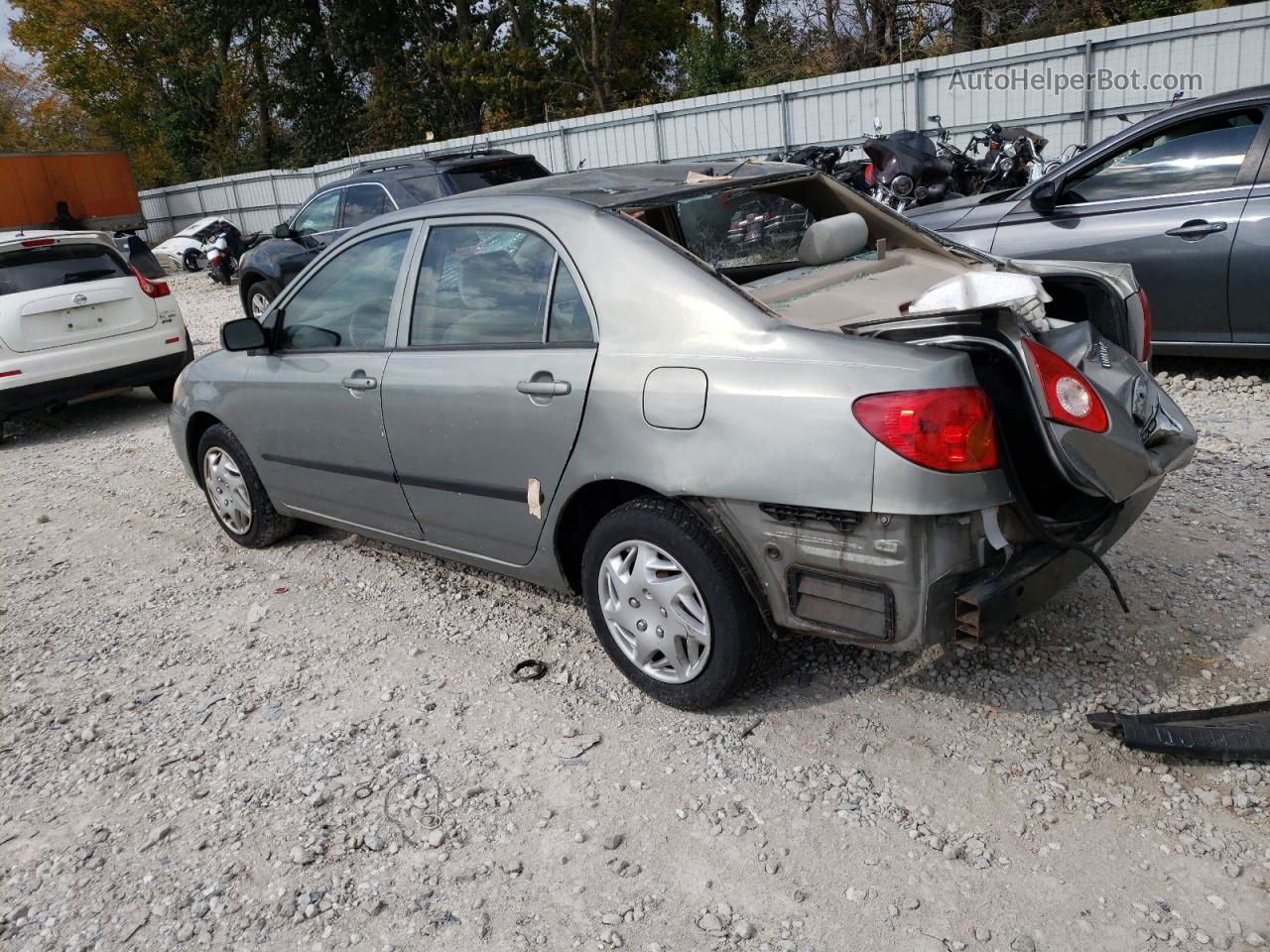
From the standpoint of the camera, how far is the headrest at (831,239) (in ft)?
12.4

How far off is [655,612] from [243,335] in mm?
2419

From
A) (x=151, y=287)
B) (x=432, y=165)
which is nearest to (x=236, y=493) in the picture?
(x=151, y=287)

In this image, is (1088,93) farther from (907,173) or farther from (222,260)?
(222,260)

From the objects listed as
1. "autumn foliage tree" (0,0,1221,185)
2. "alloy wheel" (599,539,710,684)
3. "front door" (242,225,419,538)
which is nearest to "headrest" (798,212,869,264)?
"alloy wheel" (599,539,710,684)

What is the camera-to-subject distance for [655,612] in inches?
126

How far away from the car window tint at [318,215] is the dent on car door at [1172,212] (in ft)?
25.2

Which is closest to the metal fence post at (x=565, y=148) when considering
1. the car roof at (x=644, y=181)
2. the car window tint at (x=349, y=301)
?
the car window tint at (x=349, y=301)

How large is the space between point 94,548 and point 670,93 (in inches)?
1042

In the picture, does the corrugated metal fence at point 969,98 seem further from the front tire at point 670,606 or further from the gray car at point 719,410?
the front tire at point 670,606

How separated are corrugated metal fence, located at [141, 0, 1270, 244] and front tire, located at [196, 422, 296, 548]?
36.8 feet

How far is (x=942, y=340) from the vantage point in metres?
2.67

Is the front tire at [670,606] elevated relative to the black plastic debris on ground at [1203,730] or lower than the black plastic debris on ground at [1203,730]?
elevated

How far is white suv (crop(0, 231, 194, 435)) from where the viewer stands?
26.3 ft

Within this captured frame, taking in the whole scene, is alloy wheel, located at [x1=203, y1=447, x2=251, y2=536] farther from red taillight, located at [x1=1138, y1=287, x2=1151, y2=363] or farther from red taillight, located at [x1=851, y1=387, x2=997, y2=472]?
red taillight, located at [x1=1138, y1=287, x2=1151, y2=363]
